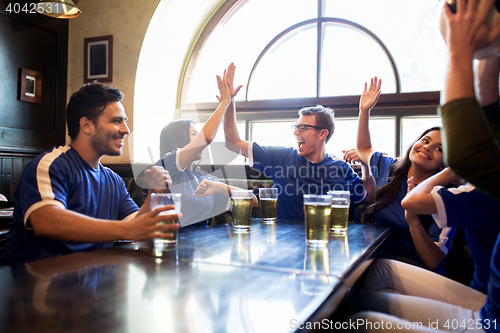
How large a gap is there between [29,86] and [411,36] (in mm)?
3920

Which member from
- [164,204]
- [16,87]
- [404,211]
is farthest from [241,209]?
[16,87]

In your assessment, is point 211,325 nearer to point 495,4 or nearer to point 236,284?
point 236,284

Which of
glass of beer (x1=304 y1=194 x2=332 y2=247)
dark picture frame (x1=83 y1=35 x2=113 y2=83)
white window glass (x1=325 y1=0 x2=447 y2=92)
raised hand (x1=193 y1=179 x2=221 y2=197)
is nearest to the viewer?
glass of beer (x1=304 y1=194 x2=332 y2=247)

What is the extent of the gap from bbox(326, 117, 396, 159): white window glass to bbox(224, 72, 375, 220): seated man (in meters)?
1.11

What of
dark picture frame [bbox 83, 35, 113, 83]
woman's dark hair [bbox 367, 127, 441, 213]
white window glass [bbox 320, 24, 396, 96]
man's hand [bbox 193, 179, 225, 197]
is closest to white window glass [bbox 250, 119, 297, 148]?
white window glass [bbox 320, 24, 396, 96]

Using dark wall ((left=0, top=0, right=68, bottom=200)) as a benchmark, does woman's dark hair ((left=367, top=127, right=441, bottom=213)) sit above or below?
below

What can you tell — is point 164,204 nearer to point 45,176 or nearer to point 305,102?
point 45,176

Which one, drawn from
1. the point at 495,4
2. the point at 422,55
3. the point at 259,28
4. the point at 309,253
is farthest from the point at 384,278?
the point at 259,28

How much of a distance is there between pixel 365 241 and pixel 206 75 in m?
3.42

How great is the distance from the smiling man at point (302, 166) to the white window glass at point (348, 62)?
131cm

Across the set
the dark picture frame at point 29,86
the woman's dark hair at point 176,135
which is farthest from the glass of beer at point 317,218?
the dark picture frame at point 29,86

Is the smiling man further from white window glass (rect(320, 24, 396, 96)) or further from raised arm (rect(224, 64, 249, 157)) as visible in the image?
white window glass (rect(320, 24, 396, 96))

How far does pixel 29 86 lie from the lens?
3.81 m

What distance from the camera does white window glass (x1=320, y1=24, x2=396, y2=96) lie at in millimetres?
3443
